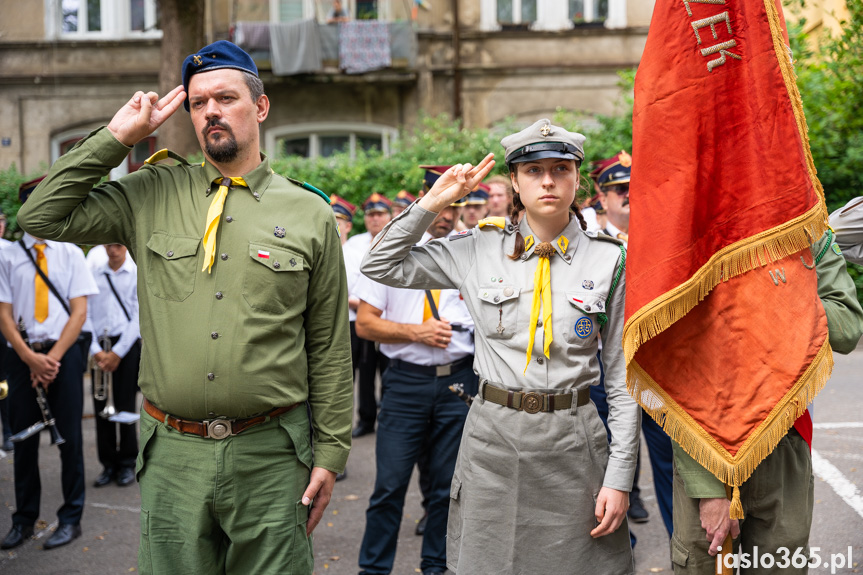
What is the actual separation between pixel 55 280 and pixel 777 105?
4886 millimetres

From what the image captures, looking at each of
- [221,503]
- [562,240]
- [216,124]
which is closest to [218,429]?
[221,503]

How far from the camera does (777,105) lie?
9.04 ft

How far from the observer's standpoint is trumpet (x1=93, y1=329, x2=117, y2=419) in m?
6.56

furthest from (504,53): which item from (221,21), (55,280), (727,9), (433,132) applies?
(727,9)

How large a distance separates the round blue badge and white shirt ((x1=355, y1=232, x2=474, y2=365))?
1688 millimetres

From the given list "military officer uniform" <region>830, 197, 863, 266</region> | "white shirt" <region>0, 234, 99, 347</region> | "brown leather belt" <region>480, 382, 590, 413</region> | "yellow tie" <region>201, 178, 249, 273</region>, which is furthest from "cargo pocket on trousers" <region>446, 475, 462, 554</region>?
"white shirt" <region>0, 234, 99, 347</region>

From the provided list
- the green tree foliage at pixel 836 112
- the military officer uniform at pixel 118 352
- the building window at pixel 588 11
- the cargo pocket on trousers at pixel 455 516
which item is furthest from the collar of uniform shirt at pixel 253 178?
the building window at pixel 588 11

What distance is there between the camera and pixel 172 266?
2.83 metres

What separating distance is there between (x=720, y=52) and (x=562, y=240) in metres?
0.86

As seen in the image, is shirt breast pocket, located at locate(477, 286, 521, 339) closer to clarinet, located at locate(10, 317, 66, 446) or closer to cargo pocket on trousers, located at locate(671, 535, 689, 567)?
cargo pocket on trousers, located at locate(671, 535, 689, 567)

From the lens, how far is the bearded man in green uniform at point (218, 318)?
2.77 meters

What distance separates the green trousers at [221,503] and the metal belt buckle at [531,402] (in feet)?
2.76

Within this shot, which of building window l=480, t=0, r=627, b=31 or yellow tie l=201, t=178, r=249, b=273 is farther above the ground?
building window l=480, t=0, r=627, b=31

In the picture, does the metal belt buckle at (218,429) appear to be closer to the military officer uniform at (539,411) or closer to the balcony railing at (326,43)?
the military officer uniform at (539,411)
